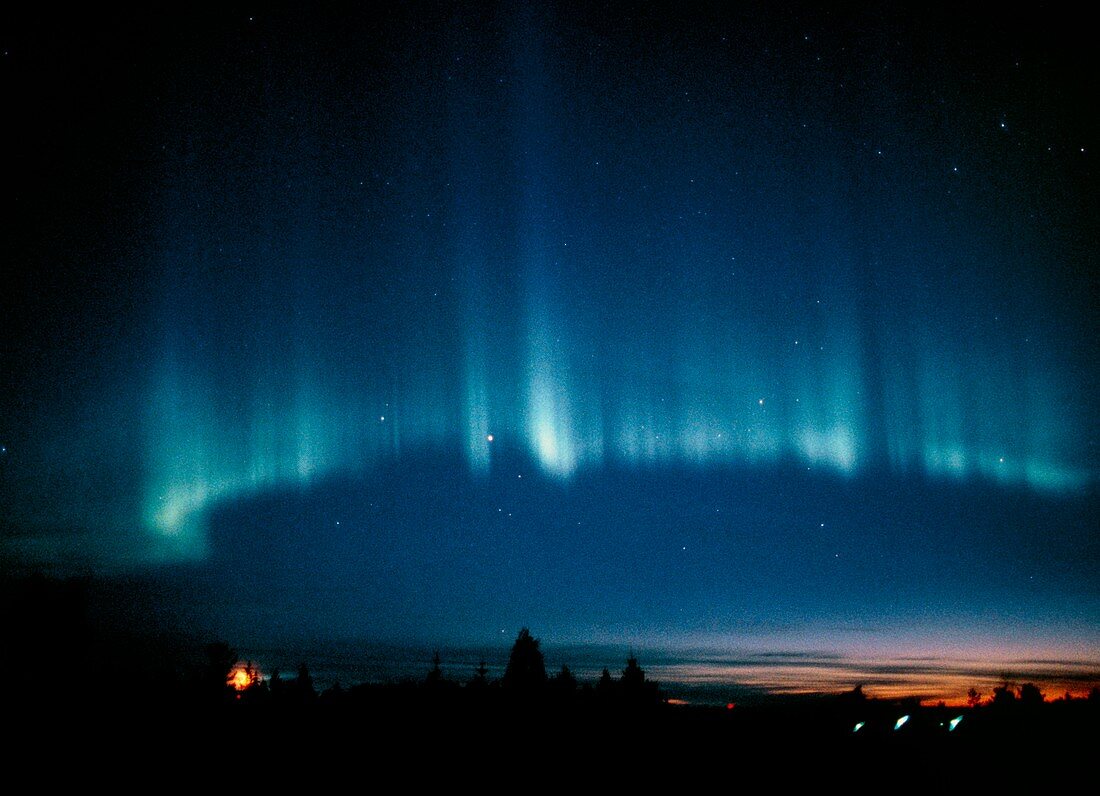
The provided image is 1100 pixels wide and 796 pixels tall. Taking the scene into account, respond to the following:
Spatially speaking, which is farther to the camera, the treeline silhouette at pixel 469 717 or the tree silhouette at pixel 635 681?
the tree silhouette at pixel 635 681

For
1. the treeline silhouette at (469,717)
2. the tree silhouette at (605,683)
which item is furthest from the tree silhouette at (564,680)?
the treeline silhouette at (469,717)

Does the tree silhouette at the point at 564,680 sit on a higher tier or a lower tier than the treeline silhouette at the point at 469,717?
lower

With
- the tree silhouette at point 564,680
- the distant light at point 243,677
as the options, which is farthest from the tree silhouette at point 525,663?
the distant light at point 243,677

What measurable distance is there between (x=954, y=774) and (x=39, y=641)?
2011 inches

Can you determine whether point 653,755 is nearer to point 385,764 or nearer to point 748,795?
point 748,795

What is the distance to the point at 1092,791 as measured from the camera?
2144 centimetres

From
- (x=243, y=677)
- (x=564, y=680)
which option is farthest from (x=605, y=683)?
(x=243, y=677)

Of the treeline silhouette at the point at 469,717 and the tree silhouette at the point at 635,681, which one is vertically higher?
the treeline silhouette at the point at 469,717

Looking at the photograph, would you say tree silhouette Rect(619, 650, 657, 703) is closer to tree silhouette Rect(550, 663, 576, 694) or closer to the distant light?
tree silhouette Rect(550, 663, 576, 694)

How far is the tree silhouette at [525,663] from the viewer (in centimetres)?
5338

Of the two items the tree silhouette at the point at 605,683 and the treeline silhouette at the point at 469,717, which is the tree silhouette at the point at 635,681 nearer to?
the tree silhouette at the point at 605,683

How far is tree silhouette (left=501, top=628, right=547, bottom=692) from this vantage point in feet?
175

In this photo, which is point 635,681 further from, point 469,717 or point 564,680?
point 469,717

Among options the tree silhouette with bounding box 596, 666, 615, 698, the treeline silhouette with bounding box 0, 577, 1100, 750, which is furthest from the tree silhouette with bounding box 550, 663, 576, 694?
the treeline silhouette with bounding box 0, 577, 1100, 750
